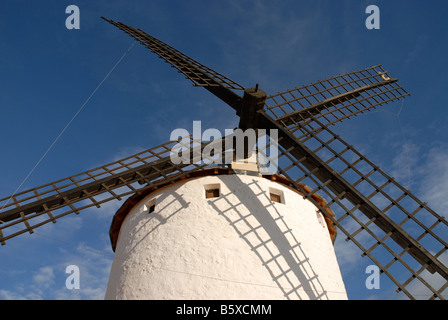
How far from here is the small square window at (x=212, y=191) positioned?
24.4 feet

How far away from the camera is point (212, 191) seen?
752cm

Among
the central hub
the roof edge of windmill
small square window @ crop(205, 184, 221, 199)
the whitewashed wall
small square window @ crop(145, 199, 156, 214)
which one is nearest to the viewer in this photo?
the whitewashed wall

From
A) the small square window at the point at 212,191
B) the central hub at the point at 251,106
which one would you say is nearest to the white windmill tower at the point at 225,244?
the small square window at the point at 212,191

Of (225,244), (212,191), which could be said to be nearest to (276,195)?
(212,191)

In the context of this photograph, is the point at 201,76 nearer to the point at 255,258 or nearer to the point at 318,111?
the point at 318,111

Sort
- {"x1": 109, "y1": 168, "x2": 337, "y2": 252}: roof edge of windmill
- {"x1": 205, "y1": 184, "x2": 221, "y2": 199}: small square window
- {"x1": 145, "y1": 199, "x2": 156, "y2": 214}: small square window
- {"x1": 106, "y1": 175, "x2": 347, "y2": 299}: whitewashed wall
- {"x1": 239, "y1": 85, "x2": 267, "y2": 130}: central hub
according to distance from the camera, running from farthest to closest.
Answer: {"x1": 239, "y1": 85, "x2": 267, "y2": 130}: central hub → {"x1": 109, "y1": 168, "x2": 337, "y2": 252}: roof edge of windmill → {"x1": 145, "y1": 199, "x2": 156, "y2": 214}: small square window → {"x1": 205, "y1": 184, "x2": 221, "y2": 199}: small square window → {"x1": 106, "y1": 175, "x2": 347, "y2": 299}: whitewashed wall

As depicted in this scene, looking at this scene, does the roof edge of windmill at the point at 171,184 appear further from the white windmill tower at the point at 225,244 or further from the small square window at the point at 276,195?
the small square window at the point at 276,195

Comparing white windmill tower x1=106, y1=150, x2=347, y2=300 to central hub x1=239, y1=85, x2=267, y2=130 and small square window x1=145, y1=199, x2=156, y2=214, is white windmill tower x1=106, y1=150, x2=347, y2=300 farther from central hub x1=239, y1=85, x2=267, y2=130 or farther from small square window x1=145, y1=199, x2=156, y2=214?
central hub x1=239, y1=85, x2=267, y2=130

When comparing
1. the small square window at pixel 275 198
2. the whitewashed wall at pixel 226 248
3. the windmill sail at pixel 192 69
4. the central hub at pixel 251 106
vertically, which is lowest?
the whitewashed wall at pixel 226 248

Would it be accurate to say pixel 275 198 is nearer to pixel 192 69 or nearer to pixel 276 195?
pixel 276 195

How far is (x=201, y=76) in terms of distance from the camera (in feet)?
31.4

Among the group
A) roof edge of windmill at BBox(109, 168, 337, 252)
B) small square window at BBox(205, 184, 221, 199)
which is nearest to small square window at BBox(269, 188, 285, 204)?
roof edge of windmill at BBox(109, 168, 337, 252)

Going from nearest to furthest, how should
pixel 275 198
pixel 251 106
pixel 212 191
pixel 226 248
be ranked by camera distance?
1. pixel 226 248
2. pixel 212 191
3. pixel 275 198
4. pixel 251 106

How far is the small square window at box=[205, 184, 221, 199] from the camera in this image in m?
7.43
